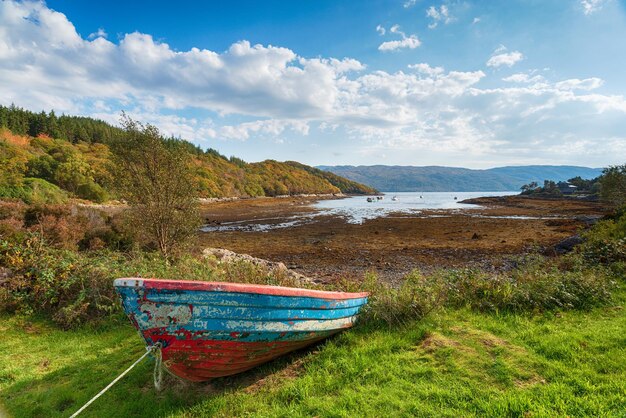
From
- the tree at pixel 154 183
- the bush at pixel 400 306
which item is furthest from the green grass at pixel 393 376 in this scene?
the tree at pixel 154 183

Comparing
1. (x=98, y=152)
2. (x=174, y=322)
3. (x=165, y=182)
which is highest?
(x=98, y=152)

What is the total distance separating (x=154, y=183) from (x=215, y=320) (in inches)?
363

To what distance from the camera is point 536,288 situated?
7691 mm

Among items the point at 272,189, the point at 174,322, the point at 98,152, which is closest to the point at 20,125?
the point at 98,152

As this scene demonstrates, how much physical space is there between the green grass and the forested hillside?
7.85 meters

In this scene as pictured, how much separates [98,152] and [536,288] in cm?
10476

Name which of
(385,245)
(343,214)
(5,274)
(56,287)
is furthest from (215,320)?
(343,214)

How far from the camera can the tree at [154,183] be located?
453 inches

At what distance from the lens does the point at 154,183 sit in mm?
11633

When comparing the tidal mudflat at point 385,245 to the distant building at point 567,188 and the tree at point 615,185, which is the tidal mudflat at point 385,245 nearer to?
the tree at point 615,185

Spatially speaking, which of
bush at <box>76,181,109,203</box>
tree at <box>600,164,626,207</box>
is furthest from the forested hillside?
tree at <box>600,164,626,207</box>

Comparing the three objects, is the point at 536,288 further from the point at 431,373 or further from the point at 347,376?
the point at 347,376

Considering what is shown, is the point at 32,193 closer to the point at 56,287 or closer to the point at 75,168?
the point at 75,168

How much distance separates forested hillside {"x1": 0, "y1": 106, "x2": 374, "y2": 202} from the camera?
36250 mm
